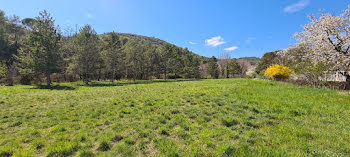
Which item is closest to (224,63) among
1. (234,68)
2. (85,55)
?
(234,68)

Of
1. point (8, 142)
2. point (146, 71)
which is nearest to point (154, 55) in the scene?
point (146, 71)

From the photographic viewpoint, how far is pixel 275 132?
12.0ft

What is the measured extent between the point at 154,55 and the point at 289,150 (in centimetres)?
3790

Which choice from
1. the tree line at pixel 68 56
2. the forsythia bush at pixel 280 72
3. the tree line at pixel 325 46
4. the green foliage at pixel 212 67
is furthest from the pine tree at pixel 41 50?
the green foliage at pixel 212 67

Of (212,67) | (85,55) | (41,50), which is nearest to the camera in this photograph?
(41,50)

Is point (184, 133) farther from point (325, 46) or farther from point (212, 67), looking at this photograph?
point (212, 67)

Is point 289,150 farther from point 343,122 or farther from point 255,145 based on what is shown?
point 343,122

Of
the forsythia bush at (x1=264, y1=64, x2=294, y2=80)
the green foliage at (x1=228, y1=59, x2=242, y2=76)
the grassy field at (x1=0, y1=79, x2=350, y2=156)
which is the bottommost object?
the grassy field at (x1=0, y1=79, x2=350, y2=156)

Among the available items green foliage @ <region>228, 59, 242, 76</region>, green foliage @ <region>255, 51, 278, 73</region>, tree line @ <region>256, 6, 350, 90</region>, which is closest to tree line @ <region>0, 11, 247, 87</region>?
green foliage @ <region>228, 59, 242, 76</region>

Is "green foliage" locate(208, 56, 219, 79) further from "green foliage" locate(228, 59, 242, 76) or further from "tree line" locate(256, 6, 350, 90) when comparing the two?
"tree line" locate(256, 6, 350, 90)

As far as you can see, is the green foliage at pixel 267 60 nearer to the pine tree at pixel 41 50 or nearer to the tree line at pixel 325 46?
the tree line at pixel 325 46

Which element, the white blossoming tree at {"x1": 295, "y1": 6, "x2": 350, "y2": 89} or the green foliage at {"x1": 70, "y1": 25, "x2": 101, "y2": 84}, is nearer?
the white blossoming tree at {"x1": 295, "y1": 6, "x2": 350, "y2": 89}

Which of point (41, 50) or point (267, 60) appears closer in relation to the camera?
point (41, 50)

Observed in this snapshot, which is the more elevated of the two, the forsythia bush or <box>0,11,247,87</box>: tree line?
<box>0,11,247,87</box>: tree line
